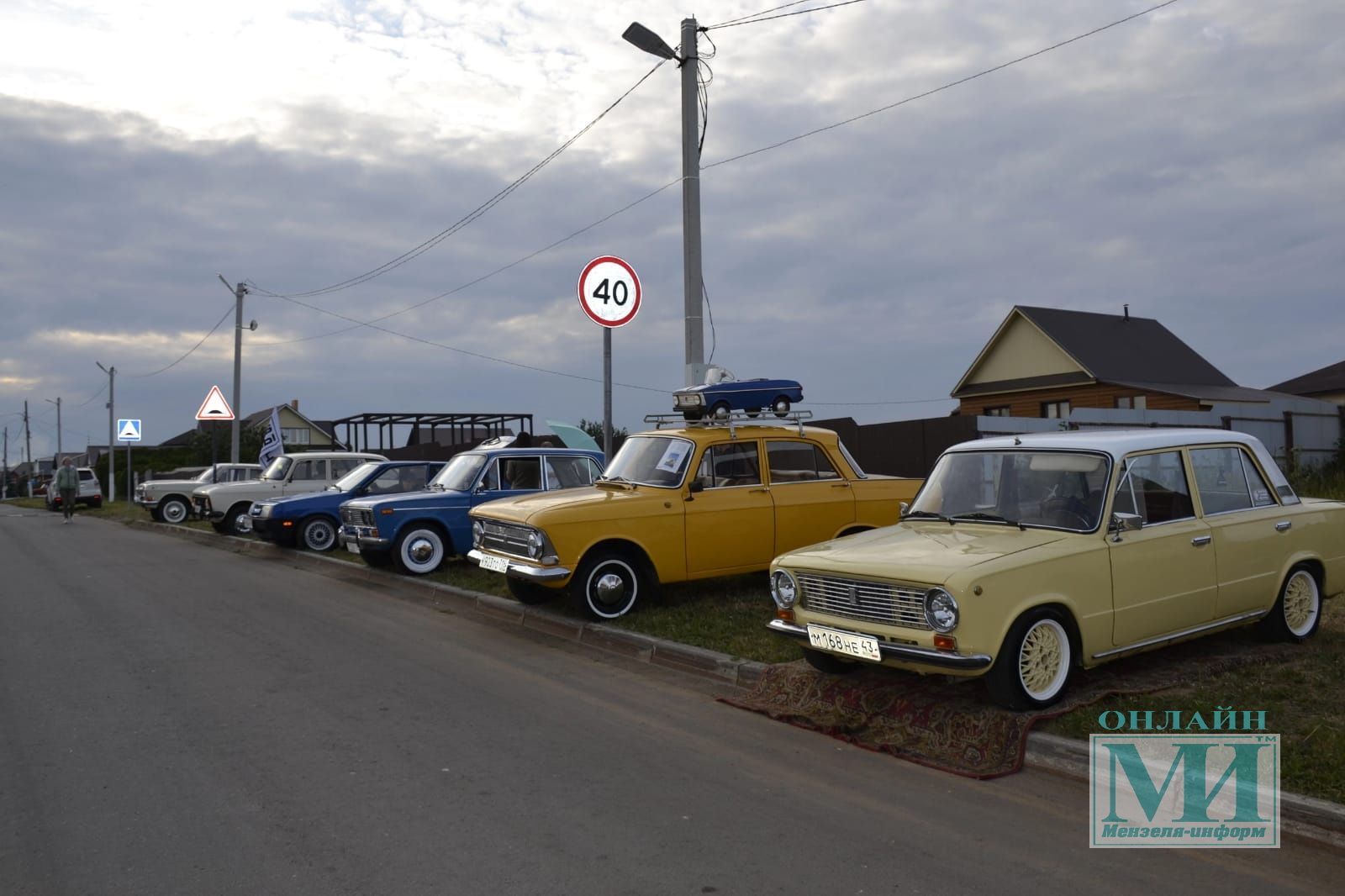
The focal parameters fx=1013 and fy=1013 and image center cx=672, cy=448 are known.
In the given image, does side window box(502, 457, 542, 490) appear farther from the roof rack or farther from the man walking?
the man walking

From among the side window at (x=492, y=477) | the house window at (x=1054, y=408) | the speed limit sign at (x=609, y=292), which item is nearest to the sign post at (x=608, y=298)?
the speed limit sign at (x=609, y=292)

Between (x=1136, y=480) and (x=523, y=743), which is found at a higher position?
(x=1136, y=480)

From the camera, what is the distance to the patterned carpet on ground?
18.2ft

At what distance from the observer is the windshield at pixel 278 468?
2073cm

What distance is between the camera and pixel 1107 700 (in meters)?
5.96

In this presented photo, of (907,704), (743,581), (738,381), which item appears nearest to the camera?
(907,704)

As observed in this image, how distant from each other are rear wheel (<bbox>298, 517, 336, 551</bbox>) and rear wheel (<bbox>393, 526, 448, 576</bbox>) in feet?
14.0

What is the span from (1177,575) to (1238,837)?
2395 millimetres

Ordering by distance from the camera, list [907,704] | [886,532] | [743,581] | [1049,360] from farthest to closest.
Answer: [1049,360] → [743,581] → [886,532] → [907,704]

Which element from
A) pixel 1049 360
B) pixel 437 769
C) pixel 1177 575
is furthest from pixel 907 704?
pixel 1049 360

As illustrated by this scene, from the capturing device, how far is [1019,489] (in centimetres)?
667

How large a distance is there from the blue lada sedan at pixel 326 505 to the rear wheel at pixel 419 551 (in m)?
2.69

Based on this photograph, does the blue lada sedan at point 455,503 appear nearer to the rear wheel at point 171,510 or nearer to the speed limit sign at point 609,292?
the speed limit sign at point 609,292

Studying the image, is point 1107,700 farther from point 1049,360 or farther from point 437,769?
point 1049,360
